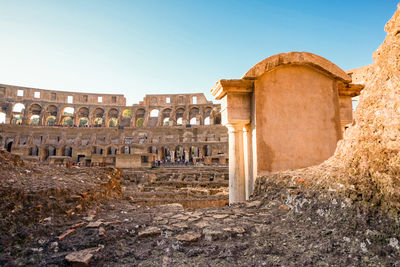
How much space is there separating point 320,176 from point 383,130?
2.86 feet

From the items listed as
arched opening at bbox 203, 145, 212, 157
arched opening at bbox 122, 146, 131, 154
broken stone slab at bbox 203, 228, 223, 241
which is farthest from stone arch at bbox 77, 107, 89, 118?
broken stone slab at bbox 203, 228, 223, 241

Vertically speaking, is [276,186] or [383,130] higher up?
[383,130]

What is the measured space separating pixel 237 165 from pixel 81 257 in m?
3.22

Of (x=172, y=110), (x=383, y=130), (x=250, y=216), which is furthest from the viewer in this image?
(x=172, y=110)

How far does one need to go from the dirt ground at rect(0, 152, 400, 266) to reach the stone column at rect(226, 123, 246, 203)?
0.99m

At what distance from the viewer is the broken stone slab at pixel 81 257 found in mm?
1947

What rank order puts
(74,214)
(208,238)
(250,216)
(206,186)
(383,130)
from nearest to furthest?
(383,130), (208,238), (250,216), (74,214), (206,186)

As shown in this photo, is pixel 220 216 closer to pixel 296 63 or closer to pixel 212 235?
pixel 212 235

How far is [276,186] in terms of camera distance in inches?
136

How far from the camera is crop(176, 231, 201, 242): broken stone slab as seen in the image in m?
2.34

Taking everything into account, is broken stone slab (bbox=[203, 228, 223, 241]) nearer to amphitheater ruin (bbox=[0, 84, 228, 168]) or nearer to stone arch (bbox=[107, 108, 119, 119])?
amphitheater ruin (bbox=[0, 84, 228, 168])

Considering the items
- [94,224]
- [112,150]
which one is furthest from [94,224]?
[112,150]

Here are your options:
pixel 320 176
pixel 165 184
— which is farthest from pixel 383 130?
pixel 165 184

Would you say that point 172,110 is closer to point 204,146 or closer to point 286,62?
point 204,146
